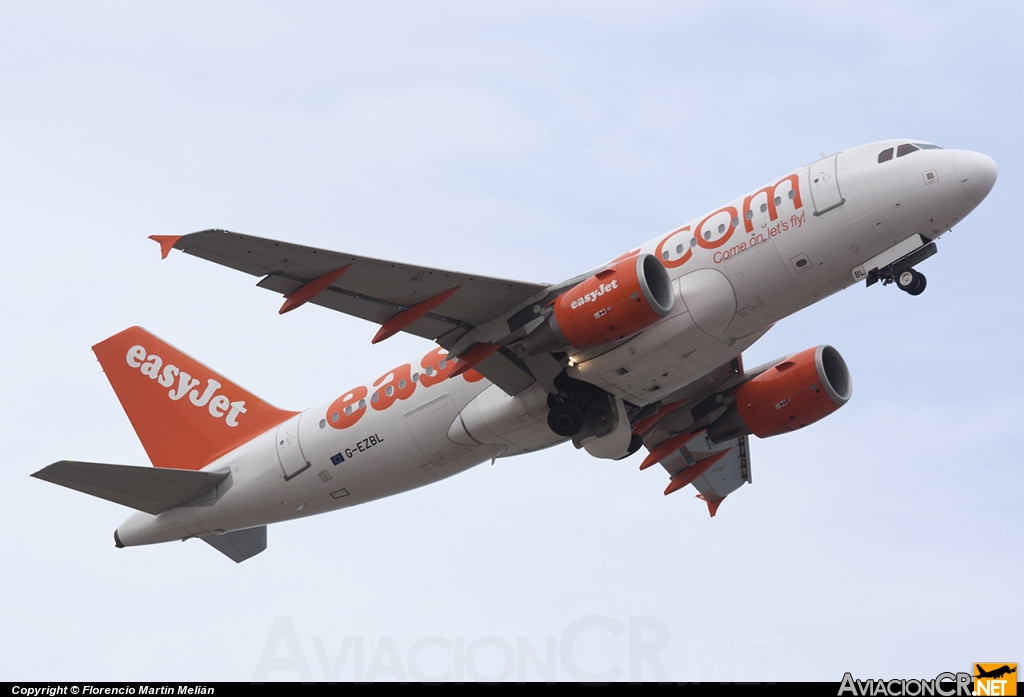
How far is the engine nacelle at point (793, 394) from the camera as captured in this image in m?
32.2

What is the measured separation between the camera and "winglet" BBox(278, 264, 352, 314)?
86.8 feet

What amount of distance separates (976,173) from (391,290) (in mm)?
13055

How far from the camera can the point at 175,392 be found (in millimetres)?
35125

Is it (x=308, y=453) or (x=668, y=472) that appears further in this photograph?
(x=668, y=472)

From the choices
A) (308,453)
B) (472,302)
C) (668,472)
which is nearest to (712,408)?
(668,472)

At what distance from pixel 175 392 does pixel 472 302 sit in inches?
453

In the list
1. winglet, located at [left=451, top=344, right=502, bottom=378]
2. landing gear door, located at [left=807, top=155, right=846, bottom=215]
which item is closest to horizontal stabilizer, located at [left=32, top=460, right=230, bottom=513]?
winglet, located at [left=451, top=344, right=502, bottom=378]

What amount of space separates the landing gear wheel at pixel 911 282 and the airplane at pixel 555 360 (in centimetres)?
3

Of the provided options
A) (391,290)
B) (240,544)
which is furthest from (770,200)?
(240,544)

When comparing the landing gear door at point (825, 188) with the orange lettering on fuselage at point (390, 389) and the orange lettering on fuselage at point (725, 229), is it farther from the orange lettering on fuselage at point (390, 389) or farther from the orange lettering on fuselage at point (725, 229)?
the orange lettering on fuselage at point (390, 389)

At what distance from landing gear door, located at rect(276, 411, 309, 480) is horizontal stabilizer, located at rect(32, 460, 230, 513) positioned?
72.6 inches

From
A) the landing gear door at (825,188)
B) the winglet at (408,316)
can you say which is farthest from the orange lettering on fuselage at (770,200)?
the winglet at (408,316)

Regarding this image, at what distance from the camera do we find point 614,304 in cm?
2653

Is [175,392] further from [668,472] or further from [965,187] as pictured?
[965,187]
